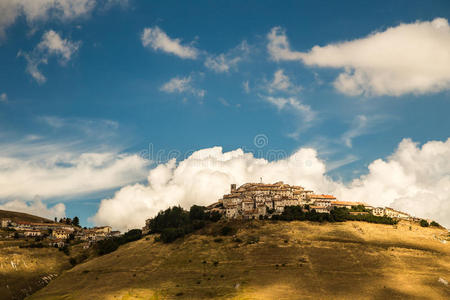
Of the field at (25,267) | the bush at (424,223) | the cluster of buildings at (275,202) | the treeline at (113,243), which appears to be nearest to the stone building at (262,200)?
the cluster of buildings at (275,202)

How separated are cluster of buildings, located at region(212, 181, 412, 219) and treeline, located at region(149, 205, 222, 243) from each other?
10603mm

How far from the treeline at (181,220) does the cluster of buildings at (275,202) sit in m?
10.6

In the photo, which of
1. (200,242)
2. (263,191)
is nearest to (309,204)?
(263,191)

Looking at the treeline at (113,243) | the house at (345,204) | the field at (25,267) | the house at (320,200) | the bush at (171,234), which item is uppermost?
the house at (320,200)

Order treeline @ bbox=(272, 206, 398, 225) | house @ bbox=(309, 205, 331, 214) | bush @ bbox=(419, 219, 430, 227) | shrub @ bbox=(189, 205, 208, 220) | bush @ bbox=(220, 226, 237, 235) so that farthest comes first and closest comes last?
shrub @ bbox=(189, 205, 208, 220) < house @ bbox=(309, 205, 331, 214) < treeline @ bbox=(272, 206, 398, 225) < bush @ bbox=(419, 219, 430, 227) < bush @ bbox=(220, 226, 237, 235)

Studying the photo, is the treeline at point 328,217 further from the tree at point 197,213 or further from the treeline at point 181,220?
the tree at point 197,213

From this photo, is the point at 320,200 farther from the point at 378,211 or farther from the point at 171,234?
the point at 171,234

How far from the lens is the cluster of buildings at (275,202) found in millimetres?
169875

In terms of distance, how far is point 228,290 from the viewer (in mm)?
90688

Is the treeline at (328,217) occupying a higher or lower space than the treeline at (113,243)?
higher

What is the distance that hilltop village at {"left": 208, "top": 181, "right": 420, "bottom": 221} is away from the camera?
169 meters

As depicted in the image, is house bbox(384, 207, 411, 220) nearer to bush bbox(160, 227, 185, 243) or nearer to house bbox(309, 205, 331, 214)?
house bbox(309, 205, 331, 214)

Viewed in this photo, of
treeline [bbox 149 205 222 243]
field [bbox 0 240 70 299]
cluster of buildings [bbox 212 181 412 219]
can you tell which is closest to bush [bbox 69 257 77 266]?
field [bbox 0 240 70 299]

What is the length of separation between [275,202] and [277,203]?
1.48m
